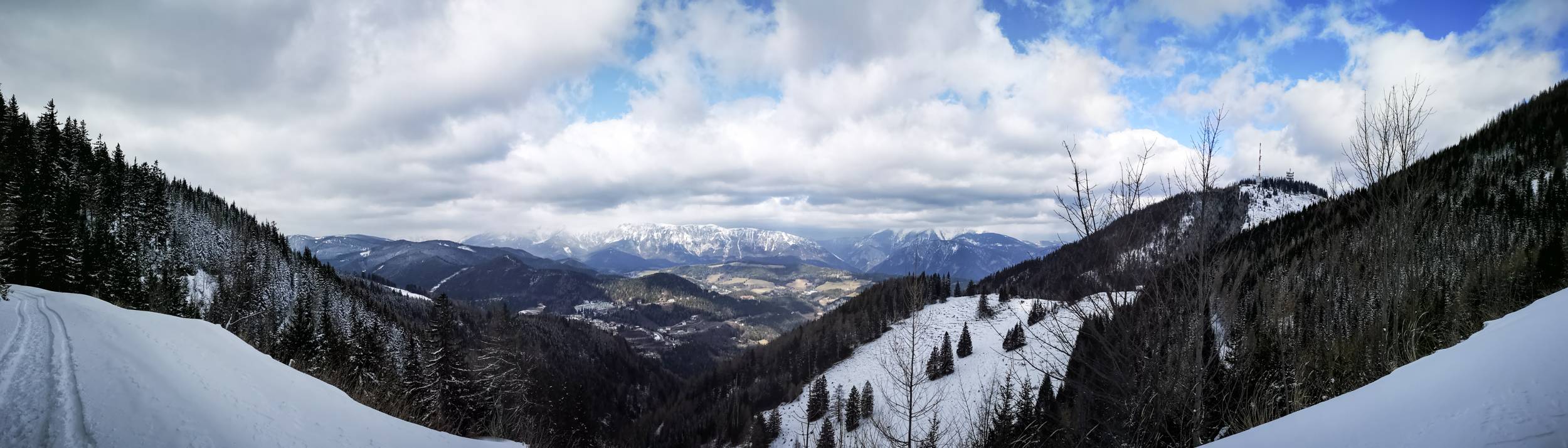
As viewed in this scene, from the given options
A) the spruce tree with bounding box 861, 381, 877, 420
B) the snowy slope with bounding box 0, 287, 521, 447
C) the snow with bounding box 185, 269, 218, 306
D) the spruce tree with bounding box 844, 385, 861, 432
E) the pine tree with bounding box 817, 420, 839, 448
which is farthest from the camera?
the snow with bounding box 185, 269, 218, 306

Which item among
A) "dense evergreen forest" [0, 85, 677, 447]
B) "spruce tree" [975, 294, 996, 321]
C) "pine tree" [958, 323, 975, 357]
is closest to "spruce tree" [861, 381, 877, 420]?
"pine tree" [958, 323, 975, 357]

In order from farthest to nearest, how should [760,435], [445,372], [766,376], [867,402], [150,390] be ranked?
1. [766,376]
2. [760,435]
3. [867,402]
4. [445,372]
5. [150,390]

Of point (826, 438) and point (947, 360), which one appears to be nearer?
point (826, 438)

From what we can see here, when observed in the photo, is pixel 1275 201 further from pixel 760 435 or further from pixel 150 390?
pixel 150 390

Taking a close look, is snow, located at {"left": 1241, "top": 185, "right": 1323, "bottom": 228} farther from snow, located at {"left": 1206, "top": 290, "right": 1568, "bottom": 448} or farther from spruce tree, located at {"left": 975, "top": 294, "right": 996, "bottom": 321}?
snow, located at {"left": 1206, "top": 290, "right": 1568, "bottom": 448}

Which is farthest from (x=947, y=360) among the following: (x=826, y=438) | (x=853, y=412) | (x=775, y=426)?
(x=826, y=438)

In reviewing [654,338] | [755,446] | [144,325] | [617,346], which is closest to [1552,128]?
[755,446]
